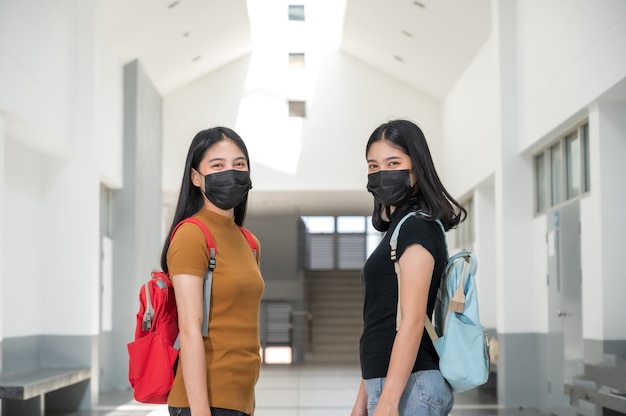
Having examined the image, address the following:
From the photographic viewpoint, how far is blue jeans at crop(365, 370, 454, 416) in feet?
7.64

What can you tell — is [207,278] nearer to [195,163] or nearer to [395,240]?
[195,163]

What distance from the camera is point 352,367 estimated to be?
58.6 feet

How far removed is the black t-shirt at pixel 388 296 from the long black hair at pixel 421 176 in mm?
52

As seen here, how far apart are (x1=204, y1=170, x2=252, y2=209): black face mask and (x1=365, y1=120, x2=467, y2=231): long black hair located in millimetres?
410

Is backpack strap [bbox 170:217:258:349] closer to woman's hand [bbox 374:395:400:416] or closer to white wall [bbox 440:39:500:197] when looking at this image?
woman's hand [bbox 374:395:400:416]

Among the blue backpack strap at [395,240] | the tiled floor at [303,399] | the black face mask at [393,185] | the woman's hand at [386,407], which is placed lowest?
the tiled floor at [303,399]

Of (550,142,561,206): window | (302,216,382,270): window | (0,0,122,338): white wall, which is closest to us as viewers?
(0,0,122,338): white wall

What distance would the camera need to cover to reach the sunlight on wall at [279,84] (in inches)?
663

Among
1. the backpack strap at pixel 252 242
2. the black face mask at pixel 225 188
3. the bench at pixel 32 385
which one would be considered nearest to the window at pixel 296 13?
the bench at pixel 32 385

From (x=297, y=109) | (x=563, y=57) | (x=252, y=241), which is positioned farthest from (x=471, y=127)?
(x=252, y=241)

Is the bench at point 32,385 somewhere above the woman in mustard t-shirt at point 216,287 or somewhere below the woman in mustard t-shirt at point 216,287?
below

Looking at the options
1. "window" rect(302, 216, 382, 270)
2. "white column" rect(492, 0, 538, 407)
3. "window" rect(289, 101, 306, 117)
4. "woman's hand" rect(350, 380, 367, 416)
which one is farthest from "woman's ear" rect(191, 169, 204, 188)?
"window" rect(302, 216, 382, 270)

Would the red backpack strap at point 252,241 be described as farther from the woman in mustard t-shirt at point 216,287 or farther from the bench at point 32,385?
the bench at point 32,385

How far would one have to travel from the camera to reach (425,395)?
2336 millimetres
